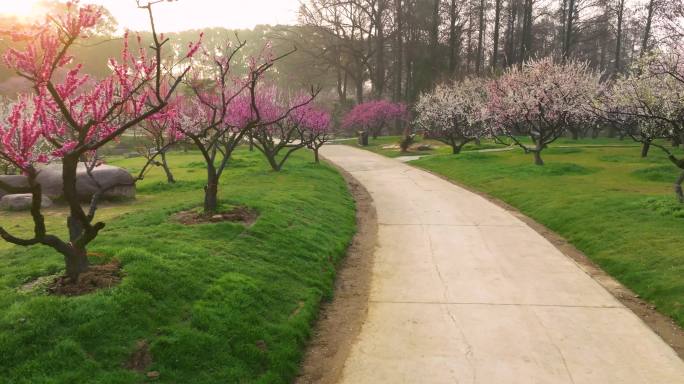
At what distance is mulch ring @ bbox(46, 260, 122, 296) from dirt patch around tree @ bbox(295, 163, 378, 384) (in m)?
3.65

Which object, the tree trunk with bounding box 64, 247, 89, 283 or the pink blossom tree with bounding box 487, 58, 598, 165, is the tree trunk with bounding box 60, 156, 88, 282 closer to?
the tree trunk with bounding box 64, 247, 89, 283

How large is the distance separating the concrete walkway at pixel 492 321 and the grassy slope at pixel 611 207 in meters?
1.11

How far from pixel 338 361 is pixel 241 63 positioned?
305ft

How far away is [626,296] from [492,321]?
363cm

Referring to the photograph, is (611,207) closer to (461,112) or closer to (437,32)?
(461,112)

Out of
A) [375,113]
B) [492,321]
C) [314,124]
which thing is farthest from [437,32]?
[492,321]

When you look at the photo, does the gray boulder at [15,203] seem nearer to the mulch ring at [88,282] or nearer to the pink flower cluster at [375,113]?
the mulch ring at [88,282]

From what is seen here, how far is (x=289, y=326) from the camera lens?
8.58 m

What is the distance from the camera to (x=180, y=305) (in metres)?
8.30

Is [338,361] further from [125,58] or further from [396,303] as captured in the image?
[125,58]

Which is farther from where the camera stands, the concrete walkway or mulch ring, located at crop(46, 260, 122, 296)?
mulch ring, located at crop(46, 260, 122, 296)

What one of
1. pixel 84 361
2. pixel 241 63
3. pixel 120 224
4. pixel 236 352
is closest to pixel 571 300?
pixel 236 352

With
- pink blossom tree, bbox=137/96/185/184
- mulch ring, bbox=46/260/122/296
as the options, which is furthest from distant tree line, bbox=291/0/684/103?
mulch ring, bbox=46/260/122/296

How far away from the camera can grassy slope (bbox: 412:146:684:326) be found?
36.8ft
